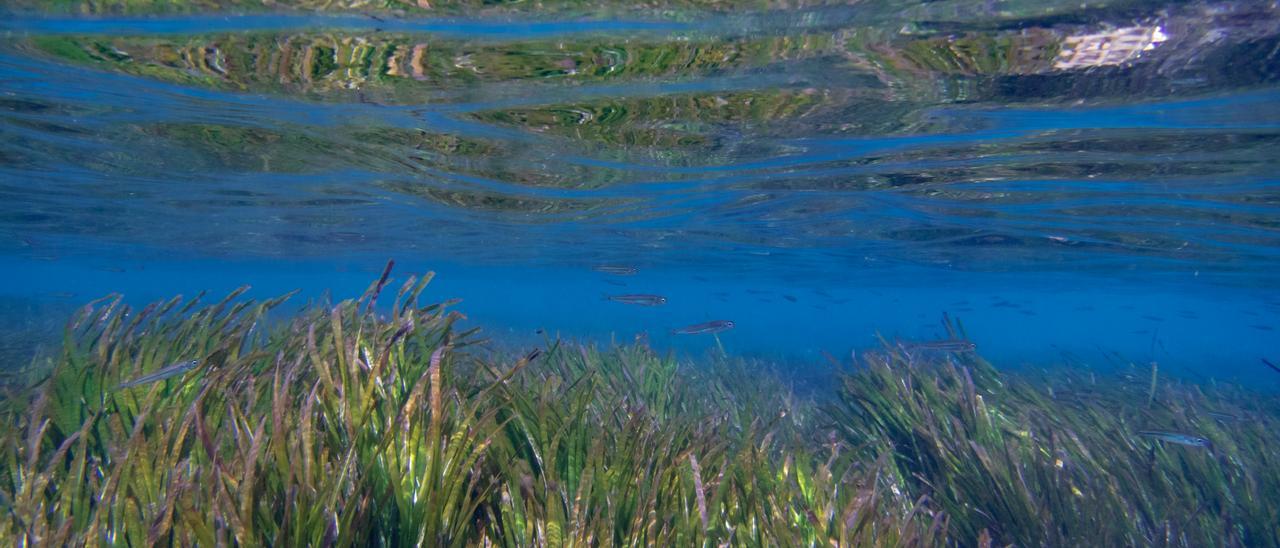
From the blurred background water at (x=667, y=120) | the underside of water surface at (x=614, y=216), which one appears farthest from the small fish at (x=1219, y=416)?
the blurred background water at (x=667, y=120)

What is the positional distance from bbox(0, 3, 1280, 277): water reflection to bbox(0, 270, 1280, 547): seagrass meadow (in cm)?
419

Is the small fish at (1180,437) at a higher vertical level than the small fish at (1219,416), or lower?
higher

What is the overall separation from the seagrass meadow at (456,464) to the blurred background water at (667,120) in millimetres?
2221

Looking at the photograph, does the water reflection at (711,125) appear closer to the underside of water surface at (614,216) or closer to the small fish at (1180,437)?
the underside of water surface at (614,216)

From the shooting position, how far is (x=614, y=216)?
19.5 m

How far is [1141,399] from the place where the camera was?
41.9ft

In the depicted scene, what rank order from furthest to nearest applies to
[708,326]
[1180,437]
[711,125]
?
[711,125] < [708,326] < [1180,437]

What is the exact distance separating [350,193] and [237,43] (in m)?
9.93

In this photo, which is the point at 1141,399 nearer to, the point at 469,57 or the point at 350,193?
the point at 469,57

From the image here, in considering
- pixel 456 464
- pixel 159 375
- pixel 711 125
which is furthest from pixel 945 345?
pixel 159 375

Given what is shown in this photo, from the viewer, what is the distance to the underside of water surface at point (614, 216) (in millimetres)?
3455

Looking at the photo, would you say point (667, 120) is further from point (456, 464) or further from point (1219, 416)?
point (1219, 416)

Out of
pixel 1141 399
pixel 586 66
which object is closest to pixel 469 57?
pixel 586 66

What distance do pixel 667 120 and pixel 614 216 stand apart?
9.14 m
